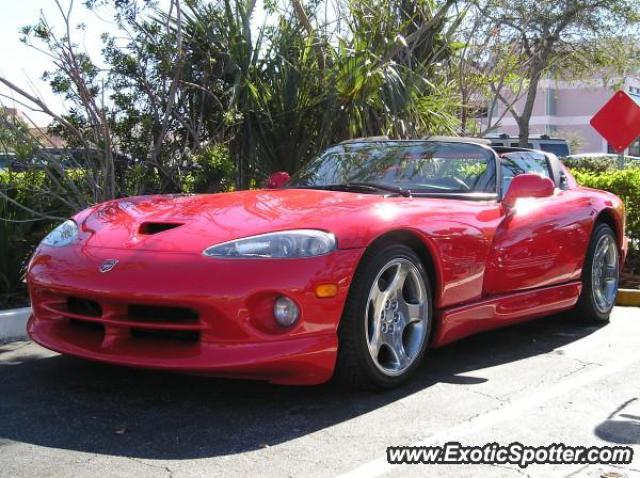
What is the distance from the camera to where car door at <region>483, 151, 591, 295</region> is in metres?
4.71

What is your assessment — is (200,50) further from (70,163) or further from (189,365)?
(189,365)

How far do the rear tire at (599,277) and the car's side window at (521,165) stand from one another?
0.61m

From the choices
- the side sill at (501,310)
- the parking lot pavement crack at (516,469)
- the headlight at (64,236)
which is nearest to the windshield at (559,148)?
the side sill at (501,310)

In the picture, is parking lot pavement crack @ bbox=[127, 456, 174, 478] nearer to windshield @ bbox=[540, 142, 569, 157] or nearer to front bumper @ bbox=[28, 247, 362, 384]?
front bumper @ bbox=[28, 247, 362, 384]

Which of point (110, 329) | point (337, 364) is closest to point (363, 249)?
point (337, 364)

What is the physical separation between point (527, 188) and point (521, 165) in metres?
0.79

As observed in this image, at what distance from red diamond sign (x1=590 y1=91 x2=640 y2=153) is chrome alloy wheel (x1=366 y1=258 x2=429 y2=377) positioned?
6481 mm

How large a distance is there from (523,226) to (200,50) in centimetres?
369

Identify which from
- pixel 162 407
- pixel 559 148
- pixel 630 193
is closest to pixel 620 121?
pixel 630 193

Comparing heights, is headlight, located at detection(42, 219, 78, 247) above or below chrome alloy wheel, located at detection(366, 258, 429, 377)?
above

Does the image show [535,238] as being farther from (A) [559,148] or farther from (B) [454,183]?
(A) [559,148]

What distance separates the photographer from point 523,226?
486 centimetres

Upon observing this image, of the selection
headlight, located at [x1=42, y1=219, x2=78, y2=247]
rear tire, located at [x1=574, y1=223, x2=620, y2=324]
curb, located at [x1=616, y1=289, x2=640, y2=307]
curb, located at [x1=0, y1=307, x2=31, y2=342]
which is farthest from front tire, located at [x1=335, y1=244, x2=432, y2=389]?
curb, located at [x1=616, y1=289, x2=640, y2=307]

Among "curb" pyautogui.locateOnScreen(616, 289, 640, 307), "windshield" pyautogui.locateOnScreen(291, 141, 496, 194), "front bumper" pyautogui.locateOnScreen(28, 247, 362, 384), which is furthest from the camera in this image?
"curb" pyautogui.locateOnScreen(616, 289, 640, 307)
